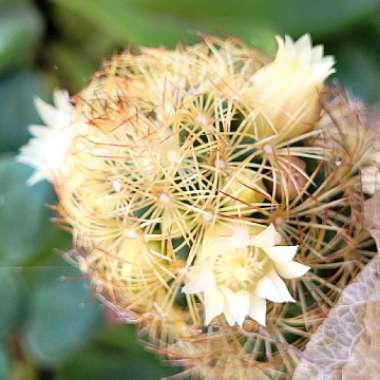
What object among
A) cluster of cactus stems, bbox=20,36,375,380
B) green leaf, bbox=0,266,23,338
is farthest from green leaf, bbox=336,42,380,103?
green leaf, bbox=0,266,23,338

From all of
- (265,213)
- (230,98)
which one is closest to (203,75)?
(230,98)

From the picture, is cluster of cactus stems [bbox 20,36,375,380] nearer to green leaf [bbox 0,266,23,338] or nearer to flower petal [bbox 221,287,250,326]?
flower petal [bbox 221,287,250,326]

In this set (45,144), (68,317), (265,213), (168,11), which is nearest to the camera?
(265,213)

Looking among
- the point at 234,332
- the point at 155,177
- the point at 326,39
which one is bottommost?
the point at 234,332

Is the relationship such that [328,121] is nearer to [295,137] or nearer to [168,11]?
[295,137]

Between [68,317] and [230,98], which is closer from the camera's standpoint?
[230,98]

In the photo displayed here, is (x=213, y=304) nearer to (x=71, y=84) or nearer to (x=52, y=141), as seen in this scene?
(x=52, y=141)

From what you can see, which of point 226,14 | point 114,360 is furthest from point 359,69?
point 114,360
